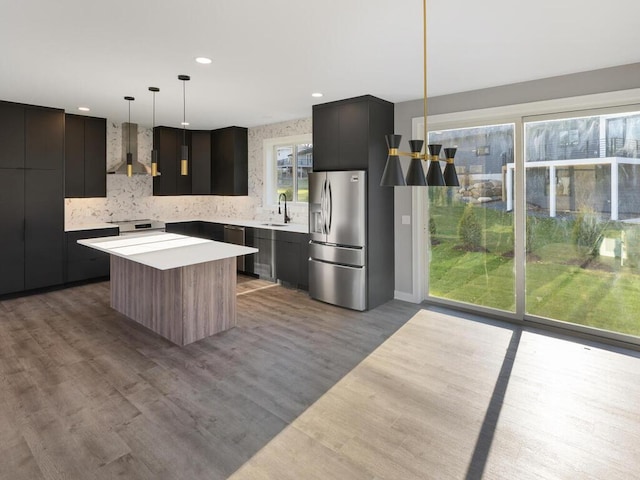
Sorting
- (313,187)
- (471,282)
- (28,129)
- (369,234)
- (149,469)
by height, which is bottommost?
(149,469)

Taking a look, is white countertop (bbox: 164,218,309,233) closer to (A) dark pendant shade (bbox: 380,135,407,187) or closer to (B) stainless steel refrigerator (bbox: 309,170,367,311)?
(B) stainless steel refrigerator (bbox: 309,170,367,311)

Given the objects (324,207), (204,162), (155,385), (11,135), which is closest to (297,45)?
(324,207)

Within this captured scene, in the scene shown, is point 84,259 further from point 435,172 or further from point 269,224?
point 435,172

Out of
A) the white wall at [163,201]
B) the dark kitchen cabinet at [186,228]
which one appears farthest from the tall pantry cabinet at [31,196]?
the dark kitchen cabinet at [186,228]

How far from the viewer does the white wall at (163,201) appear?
6383 millimetres

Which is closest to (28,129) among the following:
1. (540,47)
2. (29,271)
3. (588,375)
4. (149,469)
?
(29,271)

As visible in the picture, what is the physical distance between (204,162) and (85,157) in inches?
78.4

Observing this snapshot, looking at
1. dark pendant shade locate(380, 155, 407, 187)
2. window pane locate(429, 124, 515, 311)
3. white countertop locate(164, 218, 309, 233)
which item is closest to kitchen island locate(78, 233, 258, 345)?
white countertop locate(164, 218, 309, 233)

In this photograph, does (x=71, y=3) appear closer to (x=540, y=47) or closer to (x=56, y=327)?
(x=56, y=327)

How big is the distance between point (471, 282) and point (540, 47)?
8.68ft

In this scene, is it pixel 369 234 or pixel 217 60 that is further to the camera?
pixel 369 234

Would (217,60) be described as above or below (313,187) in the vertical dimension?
above

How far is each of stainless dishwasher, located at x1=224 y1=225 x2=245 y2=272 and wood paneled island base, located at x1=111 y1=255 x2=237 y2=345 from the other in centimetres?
223

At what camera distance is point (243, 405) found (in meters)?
2.64
